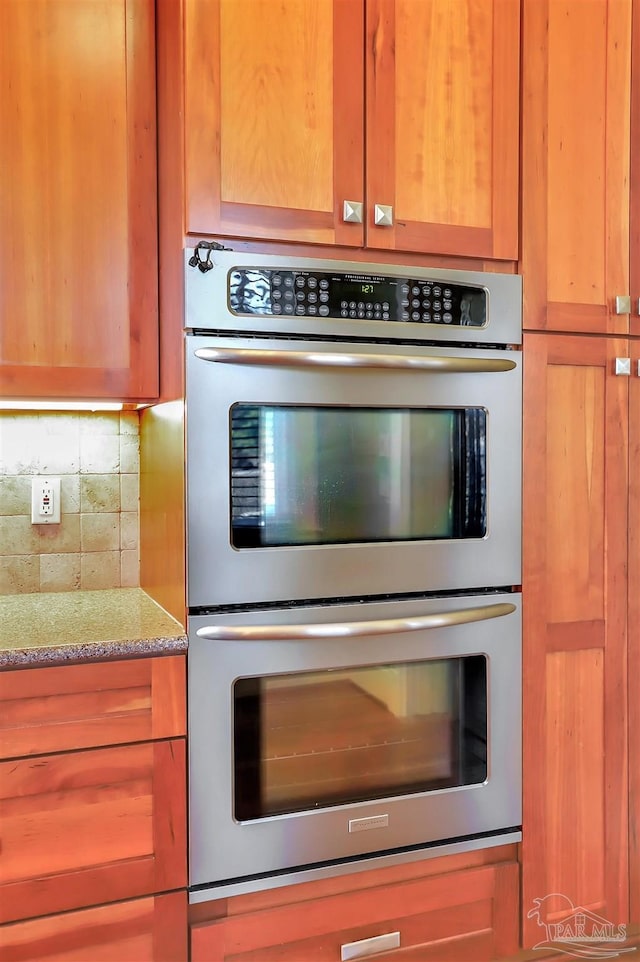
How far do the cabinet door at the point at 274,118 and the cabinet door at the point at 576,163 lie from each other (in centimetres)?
41

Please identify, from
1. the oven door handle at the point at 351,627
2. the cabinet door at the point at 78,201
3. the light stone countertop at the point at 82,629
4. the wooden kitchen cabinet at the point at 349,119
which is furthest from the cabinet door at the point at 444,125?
the light stone countertop at the point at 82,629

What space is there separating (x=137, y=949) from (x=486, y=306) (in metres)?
1.41

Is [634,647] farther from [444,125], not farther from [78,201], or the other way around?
[78,201]

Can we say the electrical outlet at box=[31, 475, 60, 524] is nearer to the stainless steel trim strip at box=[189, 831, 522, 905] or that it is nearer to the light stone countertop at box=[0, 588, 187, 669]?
the light stone countertop at box=[0, 588, 187, 669]

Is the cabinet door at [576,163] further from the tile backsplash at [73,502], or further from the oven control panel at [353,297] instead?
Answer: the tile backsplash at [73,502]

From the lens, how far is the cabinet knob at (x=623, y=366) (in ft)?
5.20

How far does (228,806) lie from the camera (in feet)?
4.28

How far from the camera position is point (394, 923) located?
143 centimetres

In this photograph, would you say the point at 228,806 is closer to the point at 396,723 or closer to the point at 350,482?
the point at 396,723

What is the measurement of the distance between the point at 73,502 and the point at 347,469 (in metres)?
0.77

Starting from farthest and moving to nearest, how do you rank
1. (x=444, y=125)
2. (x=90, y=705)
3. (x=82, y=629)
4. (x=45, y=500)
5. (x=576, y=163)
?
(x=45, y=500), (x=576, y=163), (x=444, y=125), (x=82, y=629), (x=90, y=705)

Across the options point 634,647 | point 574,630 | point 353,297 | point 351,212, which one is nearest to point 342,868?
point 574,630

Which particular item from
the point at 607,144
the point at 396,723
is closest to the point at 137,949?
the point at 396,723

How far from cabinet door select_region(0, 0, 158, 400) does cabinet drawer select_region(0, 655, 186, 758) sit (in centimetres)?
54
